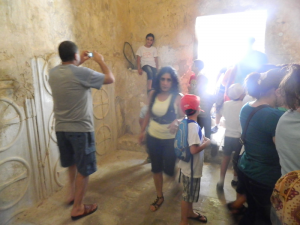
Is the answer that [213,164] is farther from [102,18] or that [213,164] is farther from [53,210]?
[102,18]

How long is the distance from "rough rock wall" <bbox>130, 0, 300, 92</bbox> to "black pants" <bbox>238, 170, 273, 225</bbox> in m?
2.65

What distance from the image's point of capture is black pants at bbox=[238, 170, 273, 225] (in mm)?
1417

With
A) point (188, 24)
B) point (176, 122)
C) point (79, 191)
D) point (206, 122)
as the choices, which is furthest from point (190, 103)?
point (188, 24)

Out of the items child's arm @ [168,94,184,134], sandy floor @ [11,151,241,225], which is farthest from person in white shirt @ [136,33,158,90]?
child's arm @ [168,94,184,134]

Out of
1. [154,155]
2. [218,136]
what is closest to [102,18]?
[154,155]

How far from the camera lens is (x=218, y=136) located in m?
3.55

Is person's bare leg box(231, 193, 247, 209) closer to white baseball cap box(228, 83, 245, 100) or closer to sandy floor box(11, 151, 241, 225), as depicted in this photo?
sandy floor box(11, 151, 241, 225)

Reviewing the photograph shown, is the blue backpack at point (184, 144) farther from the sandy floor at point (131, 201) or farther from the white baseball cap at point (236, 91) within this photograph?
the white baseball cap at point (236, 91)

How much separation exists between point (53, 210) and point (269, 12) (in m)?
4.08

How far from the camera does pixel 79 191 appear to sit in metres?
2.01

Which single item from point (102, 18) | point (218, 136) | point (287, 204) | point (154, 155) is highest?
point (102, 18)

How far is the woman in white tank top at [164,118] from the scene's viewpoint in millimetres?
1980

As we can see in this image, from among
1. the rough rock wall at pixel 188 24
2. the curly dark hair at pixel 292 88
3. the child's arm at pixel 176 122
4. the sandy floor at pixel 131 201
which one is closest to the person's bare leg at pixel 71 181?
the sandy floor at pixel 131 201

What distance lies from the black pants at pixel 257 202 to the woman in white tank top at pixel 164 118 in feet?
2.18
